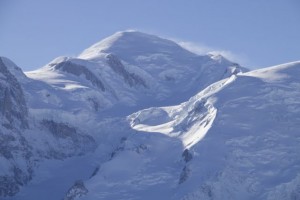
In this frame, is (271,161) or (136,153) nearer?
(271,161)

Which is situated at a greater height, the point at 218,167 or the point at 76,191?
the point at 218,167

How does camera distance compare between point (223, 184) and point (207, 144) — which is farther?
point (207, 144)

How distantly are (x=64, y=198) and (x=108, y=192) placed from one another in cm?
988

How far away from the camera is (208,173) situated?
588ft

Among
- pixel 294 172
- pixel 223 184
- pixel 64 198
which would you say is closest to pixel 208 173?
pixel 223 184

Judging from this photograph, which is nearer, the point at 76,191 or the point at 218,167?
the point at 218,167

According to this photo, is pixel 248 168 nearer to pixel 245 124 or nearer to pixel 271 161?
pixel 271 161

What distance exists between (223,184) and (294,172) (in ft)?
48.7

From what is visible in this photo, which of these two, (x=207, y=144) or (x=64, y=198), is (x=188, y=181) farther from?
(x=64, y=198)

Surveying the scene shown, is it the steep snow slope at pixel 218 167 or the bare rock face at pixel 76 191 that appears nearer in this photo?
the steep snow slope at pixel 218 167

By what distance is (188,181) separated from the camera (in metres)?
181

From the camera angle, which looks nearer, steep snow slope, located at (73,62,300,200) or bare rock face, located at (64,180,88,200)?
steep snow slope, located at (73,62,300,200)

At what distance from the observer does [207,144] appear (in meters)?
190

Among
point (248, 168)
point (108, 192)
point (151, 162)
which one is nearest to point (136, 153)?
point (151, 162)
